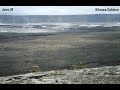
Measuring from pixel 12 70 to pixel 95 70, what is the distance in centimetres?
205

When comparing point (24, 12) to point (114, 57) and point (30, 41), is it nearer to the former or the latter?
point (30, 41)

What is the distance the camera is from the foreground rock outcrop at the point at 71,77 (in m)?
4.98

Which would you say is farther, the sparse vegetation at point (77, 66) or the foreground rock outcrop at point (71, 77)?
the sparse vegetation at point (77, 66)

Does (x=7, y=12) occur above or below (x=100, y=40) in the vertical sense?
above

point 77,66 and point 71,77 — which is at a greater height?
point 77,66

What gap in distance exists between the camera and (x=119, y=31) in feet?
17.2

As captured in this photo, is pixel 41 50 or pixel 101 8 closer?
pixel 101 8

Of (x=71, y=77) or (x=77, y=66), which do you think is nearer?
(x=71, y=77)

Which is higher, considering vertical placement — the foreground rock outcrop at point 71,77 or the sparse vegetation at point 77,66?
the sparse vegetation at point 77,66

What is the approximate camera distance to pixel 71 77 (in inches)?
200
